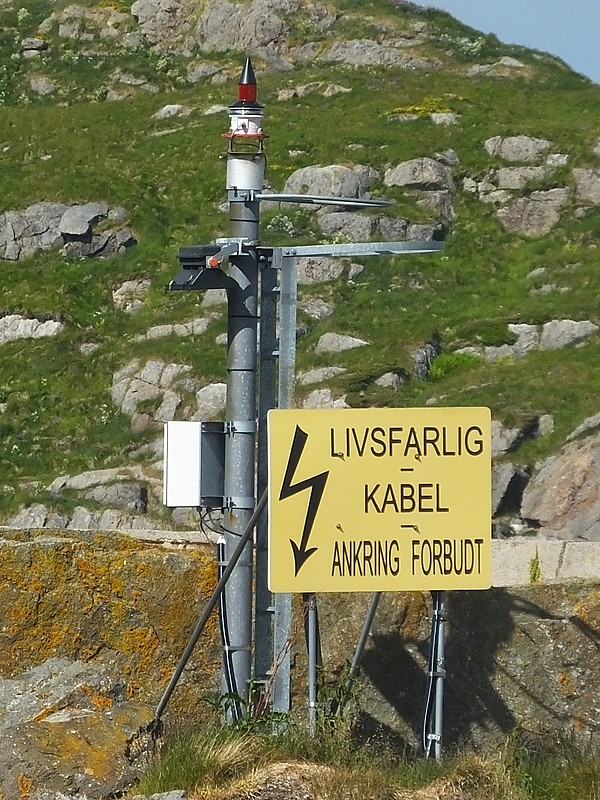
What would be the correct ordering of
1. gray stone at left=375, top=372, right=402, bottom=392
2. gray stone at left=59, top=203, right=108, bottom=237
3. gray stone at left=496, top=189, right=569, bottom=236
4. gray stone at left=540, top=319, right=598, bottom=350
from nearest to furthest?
gray stone at left=375, top=372, right=402, bottom=392
gray stone at left=540, top=319, right=598, bottom=350
gray stone at left=496, top=189, right=569, bottom=236
gray stone at left=59, top=203, right=108, bottom=237

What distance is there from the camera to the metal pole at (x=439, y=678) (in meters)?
6.40

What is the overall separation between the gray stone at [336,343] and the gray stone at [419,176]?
7.73 meters

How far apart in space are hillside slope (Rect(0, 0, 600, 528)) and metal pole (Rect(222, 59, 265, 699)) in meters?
13.0

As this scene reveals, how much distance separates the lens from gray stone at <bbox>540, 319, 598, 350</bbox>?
27.2m

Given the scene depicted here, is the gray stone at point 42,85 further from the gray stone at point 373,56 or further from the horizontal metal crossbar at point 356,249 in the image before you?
the horizontal metal crossbar at point 356,249

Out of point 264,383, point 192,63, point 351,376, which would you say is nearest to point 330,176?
point 351,376

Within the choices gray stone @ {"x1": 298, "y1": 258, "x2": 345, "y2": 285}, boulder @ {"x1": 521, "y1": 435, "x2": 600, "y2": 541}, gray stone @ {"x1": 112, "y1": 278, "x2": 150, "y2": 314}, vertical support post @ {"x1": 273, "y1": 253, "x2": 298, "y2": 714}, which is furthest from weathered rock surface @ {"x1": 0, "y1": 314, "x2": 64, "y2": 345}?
vertical support post @ {"x1": 273, "y1": 253, "x2": 298, "y2": 714}

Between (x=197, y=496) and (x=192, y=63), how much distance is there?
44.0 meters

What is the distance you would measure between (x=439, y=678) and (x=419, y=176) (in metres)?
29.0

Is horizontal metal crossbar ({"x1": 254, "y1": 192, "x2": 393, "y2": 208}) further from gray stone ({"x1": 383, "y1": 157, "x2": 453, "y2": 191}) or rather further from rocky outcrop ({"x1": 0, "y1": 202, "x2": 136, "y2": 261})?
gray stone ({"x1": 383, "y1": 157, "x2": 453, "y2": 191})

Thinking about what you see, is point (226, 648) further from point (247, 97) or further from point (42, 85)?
point (42, 85)

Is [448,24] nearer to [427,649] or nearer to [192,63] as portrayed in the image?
[192,63]

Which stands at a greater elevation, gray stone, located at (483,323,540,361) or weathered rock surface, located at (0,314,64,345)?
weathered rock surface, located at (0,314,64,345)

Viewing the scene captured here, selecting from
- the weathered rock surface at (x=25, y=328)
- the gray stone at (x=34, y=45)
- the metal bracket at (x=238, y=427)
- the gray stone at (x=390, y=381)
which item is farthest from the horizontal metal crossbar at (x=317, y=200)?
the gray stone at (x=34, y=45)
